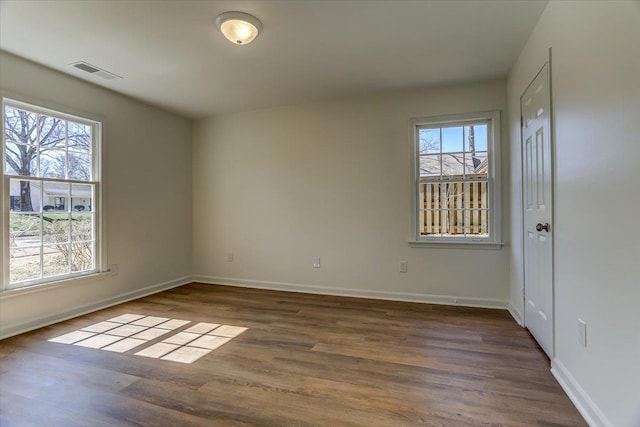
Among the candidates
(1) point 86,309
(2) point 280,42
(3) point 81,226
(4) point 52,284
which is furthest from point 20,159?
(2) point 280,42

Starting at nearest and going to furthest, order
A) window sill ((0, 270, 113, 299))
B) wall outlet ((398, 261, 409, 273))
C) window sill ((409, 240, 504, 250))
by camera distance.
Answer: window sill ((0, 270, 113, 299))
window sill ((409, 240, 504, 250))
wall outlet ((398, 261, 409, 273))

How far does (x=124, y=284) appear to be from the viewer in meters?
3.75

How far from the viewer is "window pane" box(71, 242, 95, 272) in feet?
10.8

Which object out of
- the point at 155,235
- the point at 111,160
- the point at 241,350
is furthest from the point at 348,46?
the point at 155,235

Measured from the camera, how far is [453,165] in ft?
11.7

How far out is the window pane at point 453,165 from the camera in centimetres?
354

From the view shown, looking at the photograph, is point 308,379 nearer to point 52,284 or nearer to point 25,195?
point 52,284

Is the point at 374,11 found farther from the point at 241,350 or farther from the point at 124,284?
the point at 124,284

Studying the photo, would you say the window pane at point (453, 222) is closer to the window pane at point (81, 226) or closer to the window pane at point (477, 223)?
the window pane at point (477, 223)

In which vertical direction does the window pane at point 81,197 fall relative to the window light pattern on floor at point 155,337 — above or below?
above

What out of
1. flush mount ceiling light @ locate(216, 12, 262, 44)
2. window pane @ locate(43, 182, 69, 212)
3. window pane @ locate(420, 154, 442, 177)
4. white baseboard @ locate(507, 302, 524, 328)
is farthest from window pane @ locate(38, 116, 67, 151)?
white baseboard @ locate(507, 302, 524, 328)

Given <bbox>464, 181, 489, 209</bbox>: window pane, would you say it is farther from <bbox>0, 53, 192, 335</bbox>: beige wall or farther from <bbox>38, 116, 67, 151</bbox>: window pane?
<bbox>38, 116, 67, 151</bbox>: window pane

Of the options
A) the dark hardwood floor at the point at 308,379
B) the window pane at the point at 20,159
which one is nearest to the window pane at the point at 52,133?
the window pane at the point at 20,159

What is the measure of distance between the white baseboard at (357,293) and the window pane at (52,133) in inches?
96.7
